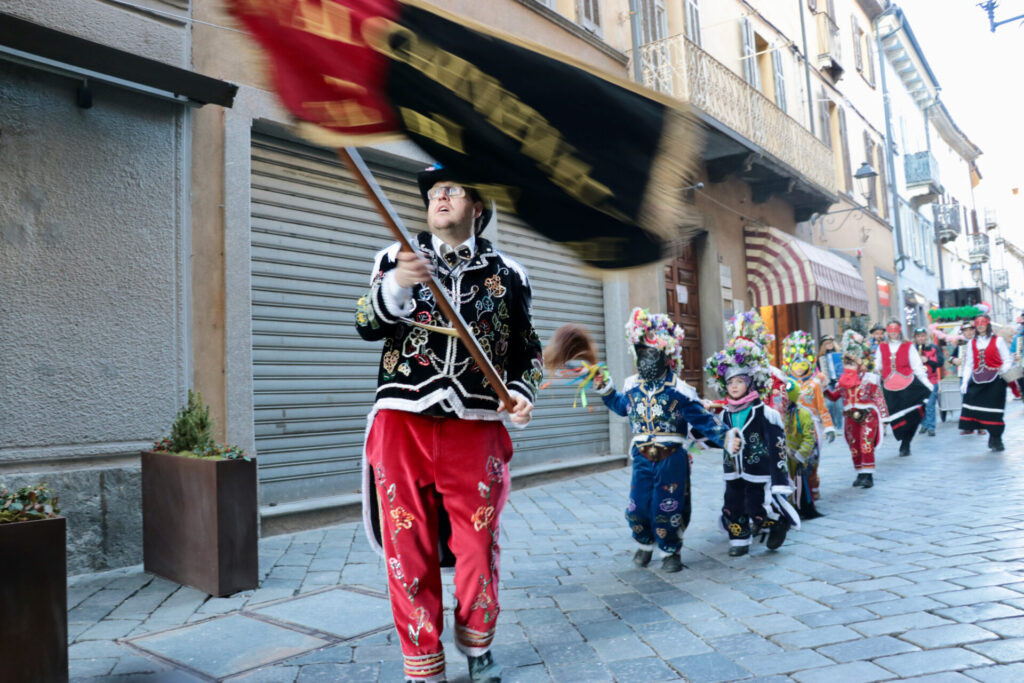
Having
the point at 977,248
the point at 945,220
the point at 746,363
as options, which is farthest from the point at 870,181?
the point at 977,248

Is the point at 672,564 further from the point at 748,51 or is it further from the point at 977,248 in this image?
the point at 977,248

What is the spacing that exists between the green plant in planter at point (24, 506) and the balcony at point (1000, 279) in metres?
68.9

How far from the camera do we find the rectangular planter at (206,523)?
4.57 metres

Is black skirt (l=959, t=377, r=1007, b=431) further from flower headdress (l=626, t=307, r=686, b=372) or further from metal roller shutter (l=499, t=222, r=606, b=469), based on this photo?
flower headdress (l=626, t=307, r=686, b=372)

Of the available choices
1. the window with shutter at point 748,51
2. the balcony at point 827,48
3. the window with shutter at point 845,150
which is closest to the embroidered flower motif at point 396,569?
the window with shutter at point 748,51

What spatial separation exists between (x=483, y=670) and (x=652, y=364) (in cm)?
271

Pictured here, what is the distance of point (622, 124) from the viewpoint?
233cm

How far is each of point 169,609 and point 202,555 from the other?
13.9 inches

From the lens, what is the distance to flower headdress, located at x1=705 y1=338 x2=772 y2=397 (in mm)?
5875

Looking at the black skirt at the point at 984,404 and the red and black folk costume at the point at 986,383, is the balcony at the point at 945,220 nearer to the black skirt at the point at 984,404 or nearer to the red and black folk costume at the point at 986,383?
the red and black folk costume at the point at 986,383

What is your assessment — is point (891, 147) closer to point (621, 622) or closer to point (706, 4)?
point (706, 4)

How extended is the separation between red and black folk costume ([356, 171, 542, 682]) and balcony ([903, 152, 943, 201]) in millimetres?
31169

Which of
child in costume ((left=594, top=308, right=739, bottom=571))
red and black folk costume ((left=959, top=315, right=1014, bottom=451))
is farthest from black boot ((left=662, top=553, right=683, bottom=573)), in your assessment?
red and black folk costume ((left=959, top=315, right=1014, bottom=451))

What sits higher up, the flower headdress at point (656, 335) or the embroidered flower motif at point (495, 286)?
the embroidered flower motif at point (495, 286)
